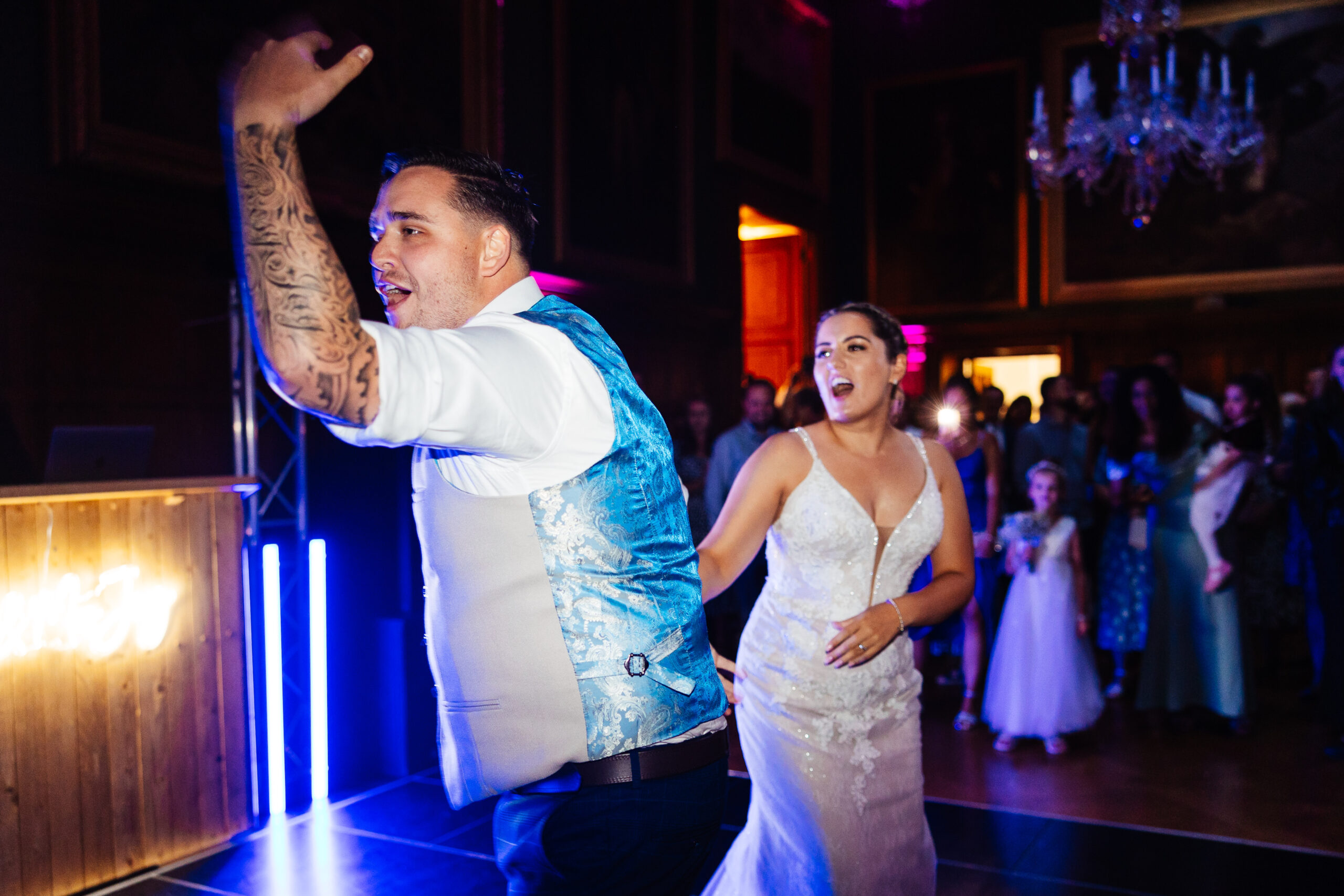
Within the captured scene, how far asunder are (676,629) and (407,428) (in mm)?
489

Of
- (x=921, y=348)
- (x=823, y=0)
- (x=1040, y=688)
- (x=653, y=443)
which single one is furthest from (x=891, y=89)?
(x=653, y=443)

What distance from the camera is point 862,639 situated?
2213 mm

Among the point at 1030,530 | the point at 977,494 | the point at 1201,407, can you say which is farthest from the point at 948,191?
the point at 1030,530

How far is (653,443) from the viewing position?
130 centimetres

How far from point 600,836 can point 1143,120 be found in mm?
8425

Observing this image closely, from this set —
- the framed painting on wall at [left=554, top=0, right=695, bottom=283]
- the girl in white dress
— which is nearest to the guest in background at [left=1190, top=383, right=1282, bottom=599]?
the girl in white dress

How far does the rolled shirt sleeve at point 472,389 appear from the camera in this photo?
987mm

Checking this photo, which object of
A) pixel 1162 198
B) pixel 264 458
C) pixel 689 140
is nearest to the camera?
pixel 264 458

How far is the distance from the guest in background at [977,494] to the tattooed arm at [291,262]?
192 inches

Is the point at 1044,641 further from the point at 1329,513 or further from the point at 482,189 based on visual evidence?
the point at 482,189

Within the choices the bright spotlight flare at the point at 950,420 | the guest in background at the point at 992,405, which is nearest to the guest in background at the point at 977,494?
the bright spotlight flare at the point at 950,420

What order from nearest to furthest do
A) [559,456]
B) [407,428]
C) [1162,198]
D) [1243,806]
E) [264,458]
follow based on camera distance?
[407,428] → [559,456] → [1243,806] → [264,458] → [1162,198]

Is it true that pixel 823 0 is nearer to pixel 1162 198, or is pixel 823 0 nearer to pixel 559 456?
pixel 1162 198

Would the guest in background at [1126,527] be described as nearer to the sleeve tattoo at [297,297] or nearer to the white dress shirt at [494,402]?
the white dress shirt at [494,402]
